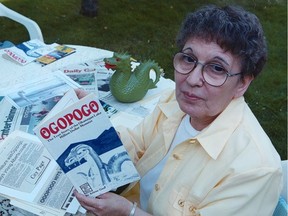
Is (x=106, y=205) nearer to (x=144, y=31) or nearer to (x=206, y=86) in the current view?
(x=206, y=86)

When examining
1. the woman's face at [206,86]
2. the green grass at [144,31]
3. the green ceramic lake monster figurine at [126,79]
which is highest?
the woman's face at [206,86]

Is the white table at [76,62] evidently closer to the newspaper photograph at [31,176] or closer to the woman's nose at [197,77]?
the newspaper photograph at [31,176]

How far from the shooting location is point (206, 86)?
51.5 inches

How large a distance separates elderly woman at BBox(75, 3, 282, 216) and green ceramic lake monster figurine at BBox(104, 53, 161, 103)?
0.58m

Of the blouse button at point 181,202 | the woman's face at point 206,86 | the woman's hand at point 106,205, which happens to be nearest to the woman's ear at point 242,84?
the woman's face at point 206,86

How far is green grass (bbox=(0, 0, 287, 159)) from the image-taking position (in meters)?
3.96

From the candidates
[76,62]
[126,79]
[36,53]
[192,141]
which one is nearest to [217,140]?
[192,141]

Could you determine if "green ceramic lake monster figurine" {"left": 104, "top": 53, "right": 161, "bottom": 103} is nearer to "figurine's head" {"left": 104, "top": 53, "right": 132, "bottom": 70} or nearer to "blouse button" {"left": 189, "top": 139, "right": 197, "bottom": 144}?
"figurine's head" {"left": 104, "top": 53, "right": 132, "bottom": 70}

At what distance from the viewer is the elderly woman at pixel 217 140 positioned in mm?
1260

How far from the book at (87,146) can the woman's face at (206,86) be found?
0.88ft

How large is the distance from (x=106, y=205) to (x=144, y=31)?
145 inches

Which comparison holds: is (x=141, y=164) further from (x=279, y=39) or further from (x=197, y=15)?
(x=279, y=39)

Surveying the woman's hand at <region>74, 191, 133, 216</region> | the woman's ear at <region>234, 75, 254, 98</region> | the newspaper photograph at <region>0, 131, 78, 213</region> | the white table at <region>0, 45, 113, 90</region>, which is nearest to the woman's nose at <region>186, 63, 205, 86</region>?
the woman's ear at <region>234, 75, 254, 98</region>

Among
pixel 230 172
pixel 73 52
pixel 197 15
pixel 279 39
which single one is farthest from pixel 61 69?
pixel 279 39
